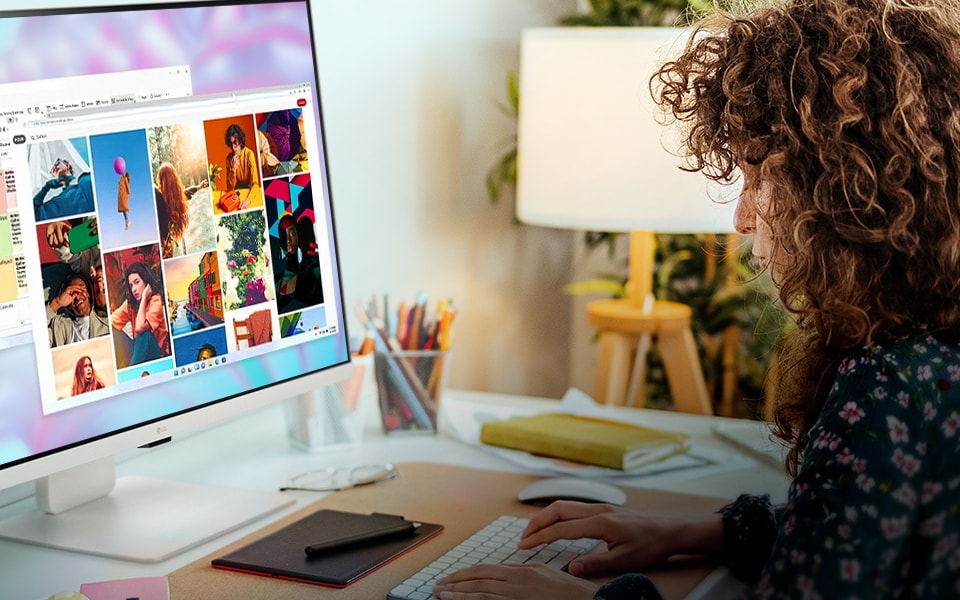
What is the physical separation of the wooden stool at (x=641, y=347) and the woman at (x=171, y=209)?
3.98 ft

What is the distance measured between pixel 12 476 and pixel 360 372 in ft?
1.82

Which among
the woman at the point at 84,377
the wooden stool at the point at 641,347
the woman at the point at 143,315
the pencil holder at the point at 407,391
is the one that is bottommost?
the wooden stool at the point at 641,347

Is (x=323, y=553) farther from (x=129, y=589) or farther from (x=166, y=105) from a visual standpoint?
(x=166, y=105)

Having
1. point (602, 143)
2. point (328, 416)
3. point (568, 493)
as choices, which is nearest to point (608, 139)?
point (602, 143)

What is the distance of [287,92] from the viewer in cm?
128

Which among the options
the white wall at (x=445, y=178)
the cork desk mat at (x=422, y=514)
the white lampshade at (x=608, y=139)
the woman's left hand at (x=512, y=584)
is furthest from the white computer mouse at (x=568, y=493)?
the white lampshade at (x=608, y=139)

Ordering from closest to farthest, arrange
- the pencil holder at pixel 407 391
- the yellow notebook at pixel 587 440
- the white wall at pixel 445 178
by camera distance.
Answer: the yellow notebook at pixel 587 440
the pencil holder at pixel 407 391
the white wall at pixel 445 178

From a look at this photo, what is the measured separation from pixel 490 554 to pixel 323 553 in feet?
0.53

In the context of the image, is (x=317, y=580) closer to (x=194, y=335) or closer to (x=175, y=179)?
(x=194, y=335)

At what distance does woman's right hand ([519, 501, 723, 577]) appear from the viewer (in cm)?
106

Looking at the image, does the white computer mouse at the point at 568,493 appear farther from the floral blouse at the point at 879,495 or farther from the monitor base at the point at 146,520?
the floral blouse at the point at 879,495

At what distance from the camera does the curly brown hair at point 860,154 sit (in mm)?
893

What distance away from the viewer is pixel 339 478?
1328 millimetres

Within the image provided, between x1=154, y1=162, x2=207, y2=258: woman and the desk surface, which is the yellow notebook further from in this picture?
x1=154, y1=162, x2=207, y2=258: woman
